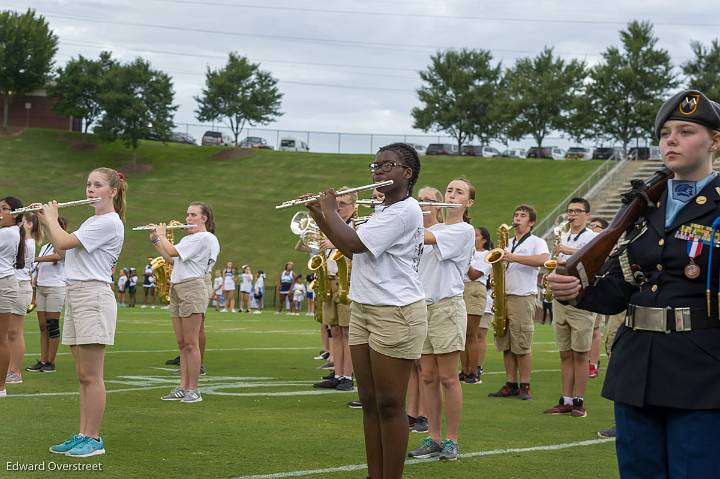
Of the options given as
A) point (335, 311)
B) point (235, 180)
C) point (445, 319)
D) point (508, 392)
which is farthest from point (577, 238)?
point (235, 180)

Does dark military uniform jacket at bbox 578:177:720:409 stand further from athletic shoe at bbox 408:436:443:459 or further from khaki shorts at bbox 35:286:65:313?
khaki shorts at bbox 35:286:65:313

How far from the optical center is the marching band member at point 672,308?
4.37 meters

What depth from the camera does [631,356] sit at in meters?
4.59

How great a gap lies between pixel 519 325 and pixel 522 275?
651 mm

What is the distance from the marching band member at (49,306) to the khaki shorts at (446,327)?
7346 mm

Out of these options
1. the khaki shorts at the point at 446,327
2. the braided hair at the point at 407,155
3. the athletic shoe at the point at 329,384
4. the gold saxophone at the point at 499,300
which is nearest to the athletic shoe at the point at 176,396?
the athletic shoe at the point at 329,384

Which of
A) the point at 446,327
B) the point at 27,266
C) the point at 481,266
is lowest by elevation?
the point at 446,327

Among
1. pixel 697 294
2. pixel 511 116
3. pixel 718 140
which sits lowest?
pixel 697 294

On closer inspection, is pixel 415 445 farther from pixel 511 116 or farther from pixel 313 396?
pixel 511 116

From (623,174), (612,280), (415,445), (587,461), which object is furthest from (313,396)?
(623,174)

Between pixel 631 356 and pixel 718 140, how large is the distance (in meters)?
1.08

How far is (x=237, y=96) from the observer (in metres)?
79.2

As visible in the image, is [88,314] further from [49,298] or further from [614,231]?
[49,298]

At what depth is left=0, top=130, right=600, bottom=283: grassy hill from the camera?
53406 millimetres
